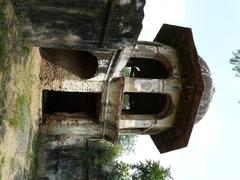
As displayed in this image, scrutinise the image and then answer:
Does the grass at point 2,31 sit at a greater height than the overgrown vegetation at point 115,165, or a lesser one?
greater

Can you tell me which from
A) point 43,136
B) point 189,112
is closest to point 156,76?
point 189,112

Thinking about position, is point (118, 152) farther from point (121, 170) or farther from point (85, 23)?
point (85, 23)

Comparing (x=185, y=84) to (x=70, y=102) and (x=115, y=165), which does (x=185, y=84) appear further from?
(x=70, y=102)

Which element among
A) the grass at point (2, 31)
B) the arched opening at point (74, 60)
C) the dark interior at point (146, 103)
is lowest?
the dark interior at point (146, 103)

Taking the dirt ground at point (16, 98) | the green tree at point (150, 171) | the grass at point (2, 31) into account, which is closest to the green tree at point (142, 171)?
the green tree at point (150, 171)

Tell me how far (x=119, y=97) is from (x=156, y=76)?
307 centimetres

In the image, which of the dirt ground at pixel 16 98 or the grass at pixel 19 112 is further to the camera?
the grass at pixel 19 112

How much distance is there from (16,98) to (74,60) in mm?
3326

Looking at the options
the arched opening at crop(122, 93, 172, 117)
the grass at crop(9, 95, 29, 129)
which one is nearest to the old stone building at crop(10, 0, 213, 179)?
the arched opening at crop(122, 93, 172, 117)

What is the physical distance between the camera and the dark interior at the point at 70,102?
14.1 metres

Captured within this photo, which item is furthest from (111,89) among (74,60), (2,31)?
(2,31)

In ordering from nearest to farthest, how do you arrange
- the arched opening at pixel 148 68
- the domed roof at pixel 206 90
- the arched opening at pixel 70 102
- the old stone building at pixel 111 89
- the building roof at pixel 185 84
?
the old stone building at pixel 111 89, the building roof at pixel 185 84, the domed roof at pixel 206 90, the arched opening at pixel 70 102, the arched opening at pixel 148 68

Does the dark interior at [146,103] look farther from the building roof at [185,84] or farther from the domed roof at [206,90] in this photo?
the domed roof at [206,90]

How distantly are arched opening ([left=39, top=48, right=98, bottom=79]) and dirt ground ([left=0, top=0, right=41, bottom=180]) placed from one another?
2.34 feet
